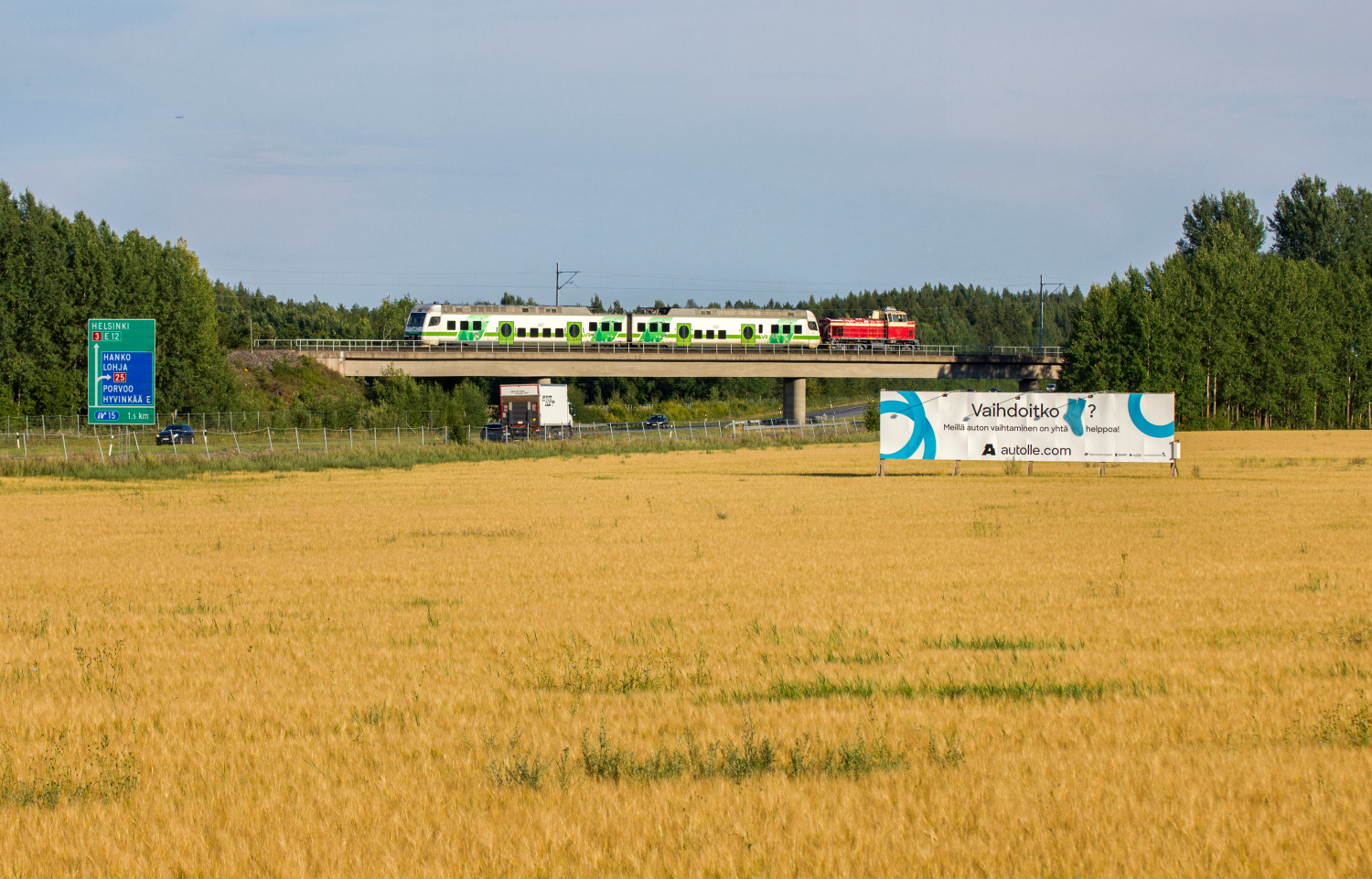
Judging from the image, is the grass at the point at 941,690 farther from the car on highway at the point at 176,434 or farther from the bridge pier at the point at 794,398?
the bridge pier at the point at 794,398

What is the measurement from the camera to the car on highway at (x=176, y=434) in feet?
232

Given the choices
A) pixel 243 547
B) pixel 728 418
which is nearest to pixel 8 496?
pixel 243 547

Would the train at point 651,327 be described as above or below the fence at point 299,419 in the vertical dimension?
above

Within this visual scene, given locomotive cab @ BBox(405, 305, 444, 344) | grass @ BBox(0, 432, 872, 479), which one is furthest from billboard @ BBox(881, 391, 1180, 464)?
locomotive cab @ BBox(405, 305, 444, 344)

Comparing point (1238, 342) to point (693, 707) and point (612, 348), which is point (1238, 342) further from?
point (693, 707)

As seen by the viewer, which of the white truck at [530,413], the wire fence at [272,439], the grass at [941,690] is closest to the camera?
the grass at [941,690]

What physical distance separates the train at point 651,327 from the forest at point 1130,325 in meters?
4.23

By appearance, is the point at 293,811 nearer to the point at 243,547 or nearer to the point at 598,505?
the point at 243,547

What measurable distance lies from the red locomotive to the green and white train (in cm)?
301

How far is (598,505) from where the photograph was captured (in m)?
31.3

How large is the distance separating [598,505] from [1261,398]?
94.4m

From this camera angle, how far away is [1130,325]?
346 ft

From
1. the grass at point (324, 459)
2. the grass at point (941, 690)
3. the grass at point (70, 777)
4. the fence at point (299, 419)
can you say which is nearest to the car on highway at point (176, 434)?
the fence at point (299, 419)

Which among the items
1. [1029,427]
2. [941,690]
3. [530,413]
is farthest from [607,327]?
[941,690]
